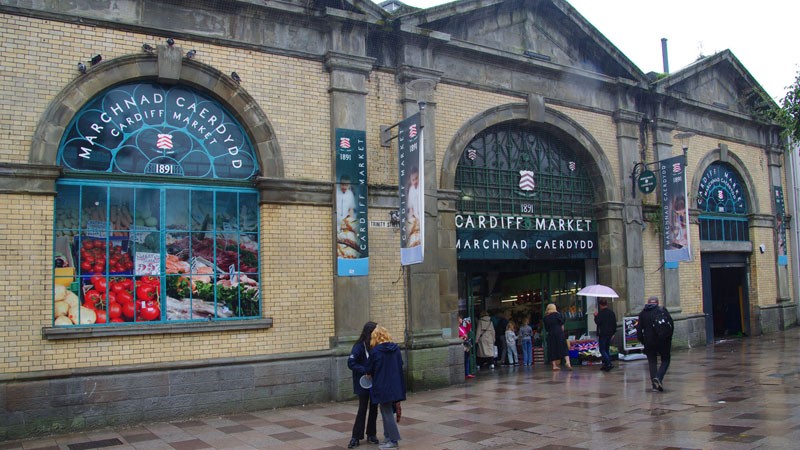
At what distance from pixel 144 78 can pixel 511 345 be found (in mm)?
9822

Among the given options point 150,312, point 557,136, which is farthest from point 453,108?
point 150,312

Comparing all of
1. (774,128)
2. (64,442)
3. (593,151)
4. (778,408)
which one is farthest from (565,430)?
(774,128)

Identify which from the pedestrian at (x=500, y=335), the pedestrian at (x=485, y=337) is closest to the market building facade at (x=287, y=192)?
the pedestrian at (x=485, y=337)

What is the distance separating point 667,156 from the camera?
1780 cm

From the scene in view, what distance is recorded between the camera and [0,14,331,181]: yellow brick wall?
941 cm

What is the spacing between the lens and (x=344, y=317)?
11.6 metres

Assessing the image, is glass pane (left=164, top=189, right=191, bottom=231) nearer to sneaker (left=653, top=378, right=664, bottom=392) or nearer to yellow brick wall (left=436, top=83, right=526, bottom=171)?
yellow brick wall (left=436, top=83, right=526, bottom=171)

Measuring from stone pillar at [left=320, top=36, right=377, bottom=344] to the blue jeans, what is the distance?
5.37 metres

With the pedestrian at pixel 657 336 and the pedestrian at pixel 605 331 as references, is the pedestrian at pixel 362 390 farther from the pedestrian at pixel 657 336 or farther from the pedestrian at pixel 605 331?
the pedestrian at pixel 605 331

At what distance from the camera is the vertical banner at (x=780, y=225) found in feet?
70.0

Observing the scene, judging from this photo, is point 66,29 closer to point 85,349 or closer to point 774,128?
point 85,349

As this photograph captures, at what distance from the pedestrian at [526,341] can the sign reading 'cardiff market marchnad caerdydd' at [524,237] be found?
1.71m

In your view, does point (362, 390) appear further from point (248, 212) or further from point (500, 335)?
point (500, 335)

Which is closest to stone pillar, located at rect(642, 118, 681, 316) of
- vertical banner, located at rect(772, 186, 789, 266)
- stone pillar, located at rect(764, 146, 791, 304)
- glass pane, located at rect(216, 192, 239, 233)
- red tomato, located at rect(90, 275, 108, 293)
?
stone pillar, located at rect(764, 146, 791, 304)
